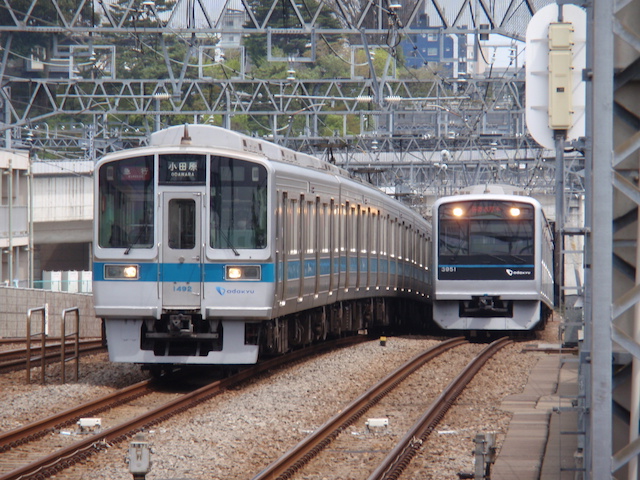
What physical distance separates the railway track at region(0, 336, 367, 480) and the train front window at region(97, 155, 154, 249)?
159 centimetres

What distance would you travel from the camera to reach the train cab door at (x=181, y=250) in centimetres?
1197

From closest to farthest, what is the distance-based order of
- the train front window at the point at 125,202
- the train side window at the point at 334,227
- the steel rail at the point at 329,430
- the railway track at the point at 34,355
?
the steel rail at the point at 329,430 → the train front window at the point at 125,202 → the railway track at the point at 34,355 → the train side window at the point at 334,227

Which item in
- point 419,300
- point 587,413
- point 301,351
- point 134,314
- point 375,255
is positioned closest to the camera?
point 587,413

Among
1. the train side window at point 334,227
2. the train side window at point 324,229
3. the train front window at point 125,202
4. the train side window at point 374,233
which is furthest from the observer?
the train side window at point 374,233

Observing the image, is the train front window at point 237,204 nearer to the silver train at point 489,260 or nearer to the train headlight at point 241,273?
the train headlight at point 241,273

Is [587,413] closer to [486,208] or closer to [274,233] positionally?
[274,233]

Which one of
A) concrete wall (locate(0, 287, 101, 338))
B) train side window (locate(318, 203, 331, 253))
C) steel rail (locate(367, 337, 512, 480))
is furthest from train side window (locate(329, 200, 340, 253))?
concrete wall (locate(0, 287, 101, 338))

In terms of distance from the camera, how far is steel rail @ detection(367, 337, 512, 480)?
7.57 meters

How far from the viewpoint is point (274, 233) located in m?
12.2

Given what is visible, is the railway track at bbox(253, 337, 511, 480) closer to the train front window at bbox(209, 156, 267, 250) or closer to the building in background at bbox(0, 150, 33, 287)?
the train front window at bbox(209, 156, 267, 250)

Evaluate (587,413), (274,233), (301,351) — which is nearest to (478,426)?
(274,233)

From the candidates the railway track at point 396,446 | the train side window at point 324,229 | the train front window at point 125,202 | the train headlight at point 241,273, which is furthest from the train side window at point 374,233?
the train front window at point 125,202

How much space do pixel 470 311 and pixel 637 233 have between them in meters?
15.8

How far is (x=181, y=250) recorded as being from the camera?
39.5 feet
